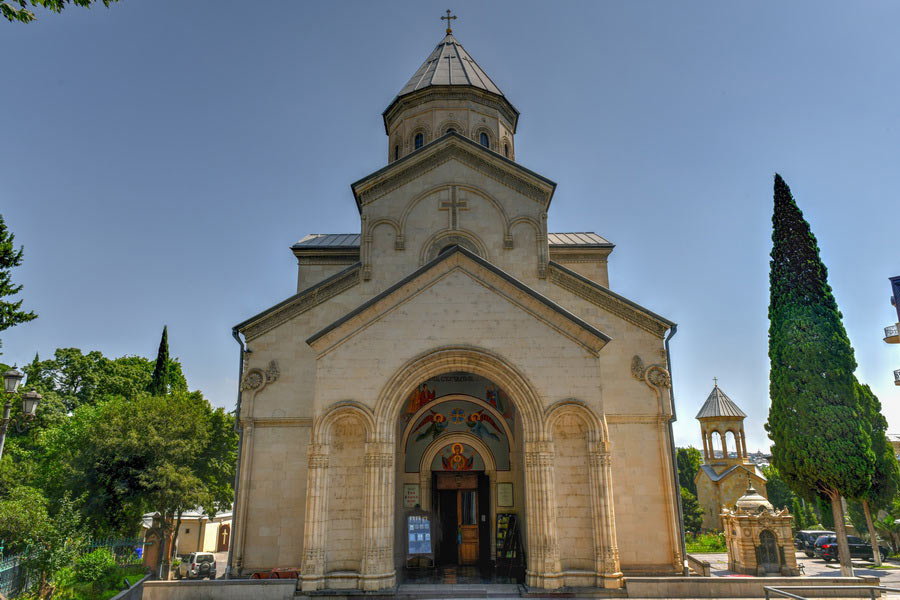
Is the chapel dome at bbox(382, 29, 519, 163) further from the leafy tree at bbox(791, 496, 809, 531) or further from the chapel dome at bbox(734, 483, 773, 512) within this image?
the leafy tree at bbox(791, 496, 809, 531)

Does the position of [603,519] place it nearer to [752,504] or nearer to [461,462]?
[461,462]

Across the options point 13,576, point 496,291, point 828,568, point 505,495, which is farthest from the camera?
point 828,568

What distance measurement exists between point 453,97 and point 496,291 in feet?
35.6

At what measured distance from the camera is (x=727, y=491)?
3897cm

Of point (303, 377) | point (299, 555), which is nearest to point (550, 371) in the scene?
point (303, 377)

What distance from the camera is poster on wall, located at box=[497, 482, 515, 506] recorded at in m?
16.1

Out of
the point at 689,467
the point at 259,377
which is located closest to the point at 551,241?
the point at 259,377

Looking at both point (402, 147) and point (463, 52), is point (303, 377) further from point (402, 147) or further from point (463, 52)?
point (463, 52)

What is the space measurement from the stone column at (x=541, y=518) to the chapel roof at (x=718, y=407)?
110 ft

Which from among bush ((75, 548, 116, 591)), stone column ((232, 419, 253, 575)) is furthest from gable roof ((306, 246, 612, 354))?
bush ((75, 548, 116, 591))

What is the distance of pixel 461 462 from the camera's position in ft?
55.1

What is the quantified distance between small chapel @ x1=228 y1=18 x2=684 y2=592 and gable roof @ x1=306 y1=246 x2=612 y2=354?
4 cm

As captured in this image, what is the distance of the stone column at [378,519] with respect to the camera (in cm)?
1177

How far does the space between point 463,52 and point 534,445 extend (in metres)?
19.4
